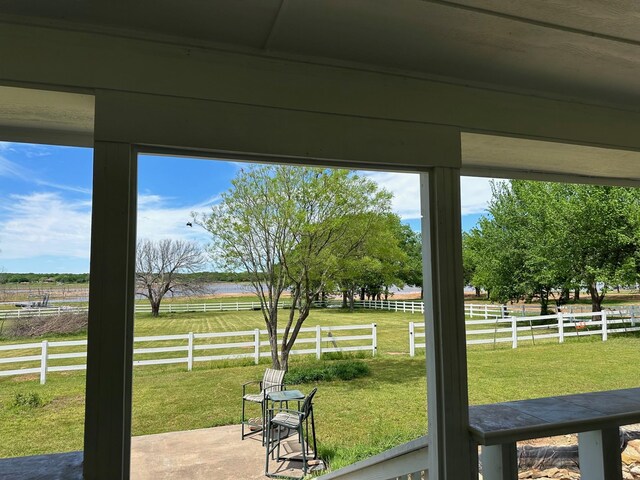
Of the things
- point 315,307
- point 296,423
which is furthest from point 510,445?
point 315,307

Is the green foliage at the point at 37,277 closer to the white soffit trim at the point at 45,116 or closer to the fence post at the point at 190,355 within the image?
the white soffit trim at the point at 45,116

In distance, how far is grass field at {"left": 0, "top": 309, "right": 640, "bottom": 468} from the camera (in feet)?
10.5

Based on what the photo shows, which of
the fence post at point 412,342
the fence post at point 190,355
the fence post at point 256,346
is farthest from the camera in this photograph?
the fence post at point 412,342

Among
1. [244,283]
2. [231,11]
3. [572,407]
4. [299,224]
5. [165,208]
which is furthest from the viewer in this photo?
[299,224]

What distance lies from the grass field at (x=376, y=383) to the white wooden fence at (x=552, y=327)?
14 centimetres

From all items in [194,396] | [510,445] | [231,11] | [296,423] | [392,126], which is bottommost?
[296,423]

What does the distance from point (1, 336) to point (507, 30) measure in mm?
1478

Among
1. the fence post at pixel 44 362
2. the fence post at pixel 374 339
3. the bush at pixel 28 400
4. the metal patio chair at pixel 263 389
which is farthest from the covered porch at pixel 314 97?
the fence post at pixel 374 339

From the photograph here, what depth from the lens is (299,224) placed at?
13.1 feet

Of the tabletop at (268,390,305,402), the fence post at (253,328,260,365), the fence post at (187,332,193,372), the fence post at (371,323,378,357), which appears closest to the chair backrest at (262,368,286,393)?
the tabletop at (268,390,305,402)

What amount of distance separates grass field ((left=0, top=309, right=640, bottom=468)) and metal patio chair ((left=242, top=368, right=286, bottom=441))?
9 centimetres

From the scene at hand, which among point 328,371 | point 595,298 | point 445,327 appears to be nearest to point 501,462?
point 445,327

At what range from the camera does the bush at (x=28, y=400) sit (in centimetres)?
125

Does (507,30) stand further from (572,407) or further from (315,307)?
(315,307)
